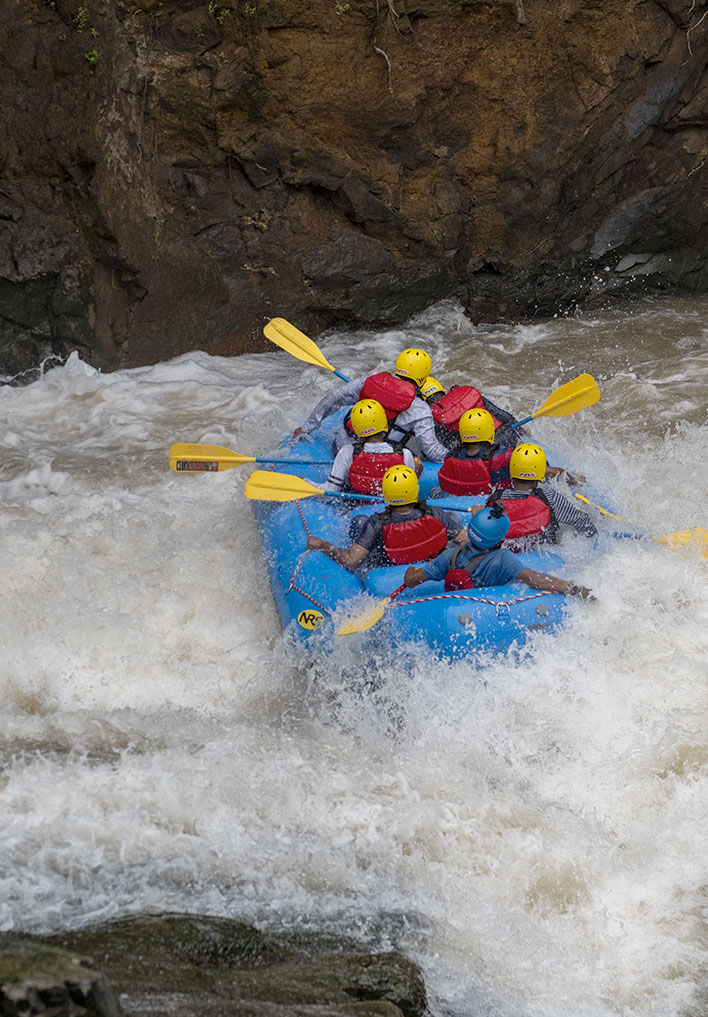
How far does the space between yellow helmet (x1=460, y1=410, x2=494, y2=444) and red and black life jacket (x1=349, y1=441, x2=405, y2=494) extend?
1.29ft

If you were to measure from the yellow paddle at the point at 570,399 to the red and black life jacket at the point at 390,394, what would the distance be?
0.75m

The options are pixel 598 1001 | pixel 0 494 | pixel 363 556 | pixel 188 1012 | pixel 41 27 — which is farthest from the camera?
pixel 41 27

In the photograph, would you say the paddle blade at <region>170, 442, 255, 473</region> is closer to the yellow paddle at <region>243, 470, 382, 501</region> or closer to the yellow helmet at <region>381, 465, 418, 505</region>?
the yellow paddle at <region>243, 470, 382, 501</region>

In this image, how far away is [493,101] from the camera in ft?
27.0

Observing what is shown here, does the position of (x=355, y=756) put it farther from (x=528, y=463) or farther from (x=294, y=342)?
(x=294, y=342)

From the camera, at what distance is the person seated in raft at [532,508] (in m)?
4.86

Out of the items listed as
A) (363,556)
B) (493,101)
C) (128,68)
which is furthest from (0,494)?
(493,101)

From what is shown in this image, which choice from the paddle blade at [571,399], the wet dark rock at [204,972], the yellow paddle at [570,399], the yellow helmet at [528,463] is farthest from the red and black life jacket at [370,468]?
the wet dark rock at [204,972]

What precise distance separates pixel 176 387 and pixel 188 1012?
6.19m

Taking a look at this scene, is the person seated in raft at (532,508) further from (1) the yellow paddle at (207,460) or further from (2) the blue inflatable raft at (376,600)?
(1) the yellow paddle at (207,460)

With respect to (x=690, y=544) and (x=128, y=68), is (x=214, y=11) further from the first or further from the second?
(x=690, y=544)

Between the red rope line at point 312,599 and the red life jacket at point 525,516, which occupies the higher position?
the red life jacket at point 525,516

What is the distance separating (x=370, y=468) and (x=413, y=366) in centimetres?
119

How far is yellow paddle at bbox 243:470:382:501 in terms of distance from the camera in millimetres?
5402
